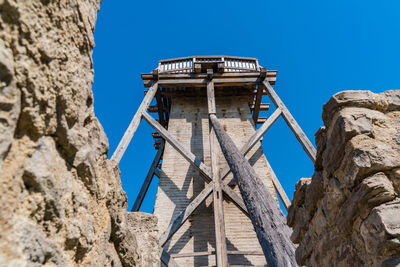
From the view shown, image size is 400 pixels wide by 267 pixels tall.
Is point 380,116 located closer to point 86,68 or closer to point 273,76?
point 86,68

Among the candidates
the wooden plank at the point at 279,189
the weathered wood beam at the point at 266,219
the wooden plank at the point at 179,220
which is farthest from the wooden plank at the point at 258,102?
the weathered wood beam at the point at 266,219

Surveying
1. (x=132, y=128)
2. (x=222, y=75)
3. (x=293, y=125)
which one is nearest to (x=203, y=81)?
(x=222, y=75)

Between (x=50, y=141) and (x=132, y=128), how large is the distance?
5.85 meters

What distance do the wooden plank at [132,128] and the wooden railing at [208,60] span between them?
0.91 metres

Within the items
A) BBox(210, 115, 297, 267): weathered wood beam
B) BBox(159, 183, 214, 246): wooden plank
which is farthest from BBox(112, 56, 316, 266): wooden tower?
BBox(210, 115, 297, 267): weathered wood beam

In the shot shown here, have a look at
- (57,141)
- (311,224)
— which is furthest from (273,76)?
(57,141)

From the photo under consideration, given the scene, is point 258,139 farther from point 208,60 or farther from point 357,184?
point 357,184

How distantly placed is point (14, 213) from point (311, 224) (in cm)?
191

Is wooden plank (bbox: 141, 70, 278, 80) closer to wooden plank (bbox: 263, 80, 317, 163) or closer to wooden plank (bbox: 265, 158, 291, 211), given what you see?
wooden plank (bbox: 263, 80, 317, 163)

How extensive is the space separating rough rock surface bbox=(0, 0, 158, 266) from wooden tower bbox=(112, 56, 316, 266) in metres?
4.22

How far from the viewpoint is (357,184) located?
1.59 metres

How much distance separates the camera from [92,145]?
4.98 feet

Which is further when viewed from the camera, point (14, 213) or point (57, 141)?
point (57, 141)

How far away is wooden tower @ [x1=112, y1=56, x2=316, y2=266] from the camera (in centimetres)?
630
